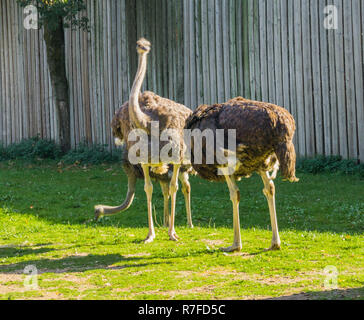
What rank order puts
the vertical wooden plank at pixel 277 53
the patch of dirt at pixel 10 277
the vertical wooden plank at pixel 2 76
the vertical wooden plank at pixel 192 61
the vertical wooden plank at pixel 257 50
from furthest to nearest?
1. the vertical wooden plank at pixel 2 76
2. the vertical wooden plank at pixel 192 61
3. the vertical wooden plank at pixel 257 50
4. the vertical wooden plank at pixel 277 53
5. the patch of dirt at pixel 10 277

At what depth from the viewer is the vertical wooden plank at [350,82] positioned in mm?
13406

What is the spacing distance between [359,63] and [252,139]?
697 centimetres

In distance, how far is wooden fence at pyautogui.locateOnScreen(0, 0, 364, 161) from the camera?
44.8 feet

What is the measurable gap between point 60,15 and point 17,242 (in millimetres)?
9874

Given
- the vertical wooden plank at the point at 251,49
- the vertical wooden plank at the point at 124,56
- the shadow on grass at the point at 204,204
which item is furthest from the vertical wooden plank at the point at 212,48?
the vertical wooden plank at the point at 124,56

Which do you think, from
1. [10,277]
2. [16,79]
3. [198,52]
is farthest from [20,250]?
[16,79]

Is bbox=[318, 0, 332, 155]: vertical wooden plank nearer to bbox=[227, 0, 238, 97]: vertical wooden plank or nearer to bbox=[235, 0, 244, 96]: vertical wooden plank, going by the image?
bbox=[235, 0, 244, 96]: vertical wooden plank

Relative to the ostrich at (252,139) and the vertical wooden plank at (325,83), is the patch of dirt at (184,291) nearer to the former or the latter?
the ostrich at (252,139)

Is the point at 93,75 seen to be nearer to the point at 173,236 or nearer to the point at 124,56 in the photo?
the point at 124,56

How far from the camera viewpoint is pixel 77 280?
22.4 ft

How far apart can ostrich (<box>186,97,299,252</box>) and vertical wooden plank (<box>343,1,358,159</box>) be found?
6245mm

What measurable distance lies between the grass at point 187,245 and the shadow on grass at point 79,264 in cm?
A: 1

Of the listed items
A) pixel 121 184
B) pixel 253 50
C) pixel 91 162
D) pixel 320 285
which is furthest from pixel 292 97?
pixel 320 285

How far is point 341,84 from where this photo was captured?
1366 centimetres
